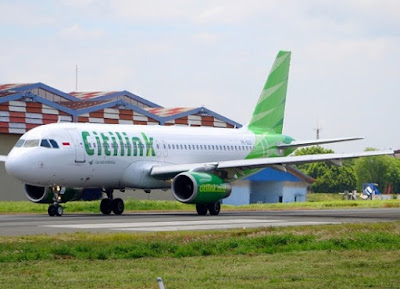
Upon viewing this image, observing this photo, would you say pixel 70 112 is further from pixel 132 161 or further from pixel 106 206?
pixel 132 161

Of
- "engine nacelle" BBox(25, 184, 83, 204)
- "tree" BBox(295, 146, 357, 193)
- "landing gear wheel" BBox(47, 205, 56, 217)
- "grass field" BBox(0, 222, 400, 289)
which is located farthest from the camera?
"tree" BBox(295, 146, 357, 193)

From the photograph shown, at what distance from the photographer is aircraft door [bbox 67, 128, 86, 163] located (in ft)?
136

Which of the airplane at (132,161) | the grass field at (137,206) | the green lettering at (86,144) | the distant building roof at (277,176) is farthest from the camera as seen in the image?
the distant building roof at (277,176)

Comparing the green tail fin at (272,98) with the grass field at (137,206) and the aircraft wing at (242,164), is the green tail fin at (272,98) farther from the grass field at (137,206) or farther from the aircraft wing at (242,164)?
the aircraft wing at (242,164)

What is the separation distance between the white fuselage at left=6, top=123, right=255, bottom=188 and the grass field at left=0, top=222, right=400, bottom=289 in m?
14.0

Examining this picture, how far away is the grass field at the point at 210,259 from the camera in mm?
17562

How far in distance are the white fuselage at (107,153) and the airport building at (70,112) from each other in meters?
12.6

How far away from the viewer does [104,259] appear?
21.6 metres

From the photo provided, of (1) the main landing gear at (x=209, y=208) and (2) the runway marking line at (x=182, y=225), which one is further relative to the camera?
(1) the main landing gear at (x=209, y=208)

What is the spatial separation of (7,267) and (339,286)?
6.22 m

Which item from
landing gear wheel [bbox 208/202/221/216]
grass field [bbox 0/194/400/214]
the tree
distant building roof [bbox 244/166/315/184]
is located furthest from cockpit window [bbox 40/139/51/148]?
the tree

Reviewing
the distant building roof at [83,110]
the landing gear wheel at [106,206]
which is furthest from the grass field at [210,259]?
the distant building roof at [83,110]

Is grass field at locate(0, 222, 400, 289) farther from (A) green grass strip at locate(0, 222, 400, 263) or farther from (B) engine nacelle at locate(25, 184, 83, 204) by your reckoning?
(B) engine nacelle at locate(25, 184, 83, 204)

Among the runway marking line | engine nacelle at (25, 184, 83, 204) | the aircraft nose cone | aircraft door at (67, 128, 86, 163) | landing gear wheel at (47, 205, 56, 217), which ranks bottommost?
the runway marking line
